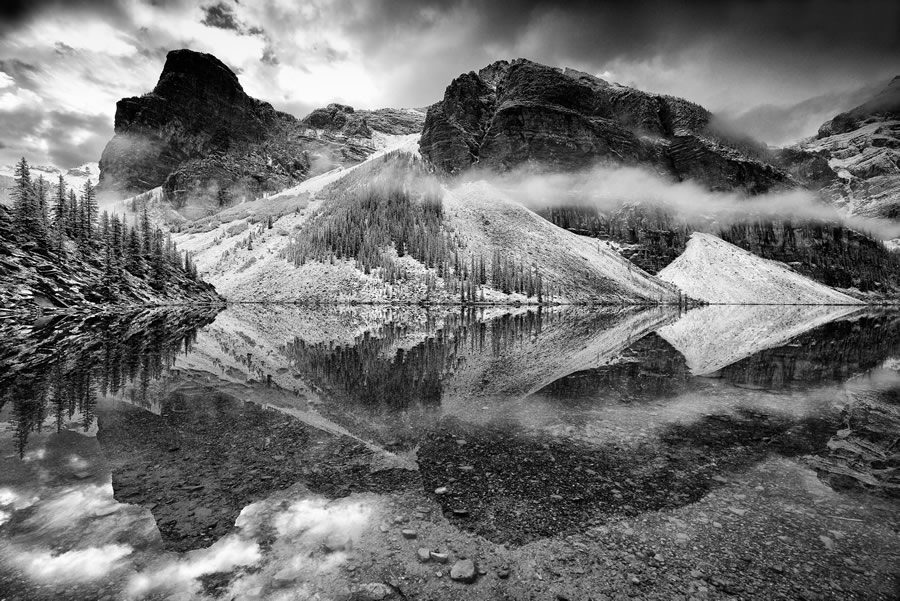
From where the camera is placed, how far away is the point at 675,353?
29.5 meters

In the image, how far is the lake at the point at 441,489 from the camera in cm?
558

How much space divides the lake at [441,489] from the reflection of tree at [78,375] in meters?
0.16

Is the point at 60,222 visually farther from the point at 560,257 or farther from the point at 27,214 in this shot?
the point at 560,257

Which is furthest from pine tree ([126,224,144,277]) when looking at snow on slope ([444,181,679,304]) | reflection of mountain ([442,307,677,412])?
snow on slope ([444,181,679,304])

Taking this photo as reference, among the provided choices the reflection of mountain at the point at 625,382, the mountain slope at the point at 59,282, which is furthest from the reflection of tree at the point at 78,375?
the mountain slope at the point at 59,282

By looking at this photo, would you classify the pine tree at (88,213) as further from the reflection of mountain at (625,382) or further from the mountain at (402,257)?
the reflection of mountain at (625,382)

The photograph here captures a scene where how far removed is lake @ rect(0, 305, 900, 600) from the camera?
5582mm

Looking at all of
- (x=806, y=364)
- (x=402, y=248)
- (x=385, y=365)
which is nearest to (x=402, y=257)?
(x=402, y=248)

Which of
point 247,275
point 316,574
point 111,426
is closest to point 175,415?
point 111,426

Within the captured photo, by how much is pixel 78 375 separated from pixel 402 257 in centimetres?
13377

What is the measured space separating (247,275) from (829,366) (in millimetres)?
146257

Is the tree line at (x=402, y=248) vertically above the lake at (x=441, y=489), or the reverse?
the tree line at (x=402, y=248)

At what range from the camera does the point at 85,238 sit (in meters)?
75.3

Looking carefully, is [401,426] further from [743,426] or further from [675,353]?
[675,353]
